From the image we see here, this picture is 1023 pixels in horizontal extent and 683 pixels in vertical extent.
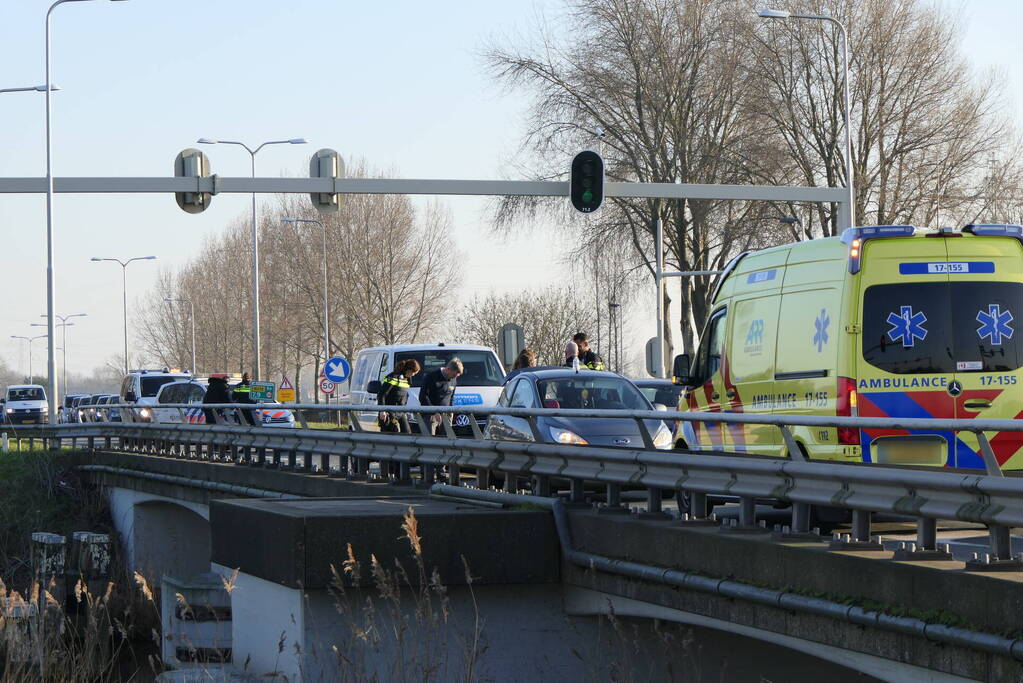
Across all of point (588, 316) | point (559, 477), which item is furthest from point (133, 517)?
point (588, 316)


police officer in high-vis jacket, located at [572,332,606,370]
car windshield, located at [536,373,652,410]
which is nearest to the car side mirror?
car windshield, located at [536,373,652,410]

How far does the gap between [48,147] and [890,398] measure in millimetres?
31020

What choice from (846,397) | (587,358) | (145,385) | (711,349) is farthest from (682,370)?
(145,385)

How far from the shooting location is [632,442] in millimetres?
15523

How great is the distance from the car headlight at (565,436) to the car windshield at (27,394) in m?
56.2

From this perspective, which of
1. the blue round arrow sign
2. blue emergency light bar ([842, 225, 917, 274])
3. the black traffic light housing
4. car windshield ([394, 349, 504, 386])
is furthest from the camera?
the blue round arrow sign

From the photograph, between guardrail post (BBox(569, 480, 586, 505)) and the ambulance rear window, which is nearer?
guardrail post (BBox(569, 480, 586, 505))

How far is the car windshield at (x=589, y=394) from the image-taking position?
1703cm

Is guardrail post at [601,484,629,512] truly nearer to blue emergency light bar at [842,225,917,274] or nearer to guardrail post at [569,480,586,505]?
guardrail post at [569,480,586,505]

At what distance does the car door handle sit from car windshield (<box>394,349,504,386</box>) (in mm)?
12945

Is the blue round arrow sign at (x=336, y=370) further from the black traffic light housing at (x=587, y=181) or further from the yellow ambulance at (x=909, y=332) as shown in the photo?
the yellow ambulance at (x=909, y=332)

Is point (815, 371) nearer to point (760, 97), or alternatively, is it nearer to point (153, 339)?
point (760, 97)

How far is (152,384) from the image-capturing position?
38.8 m

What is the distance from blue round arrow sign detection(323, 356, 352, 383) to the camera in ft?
124
